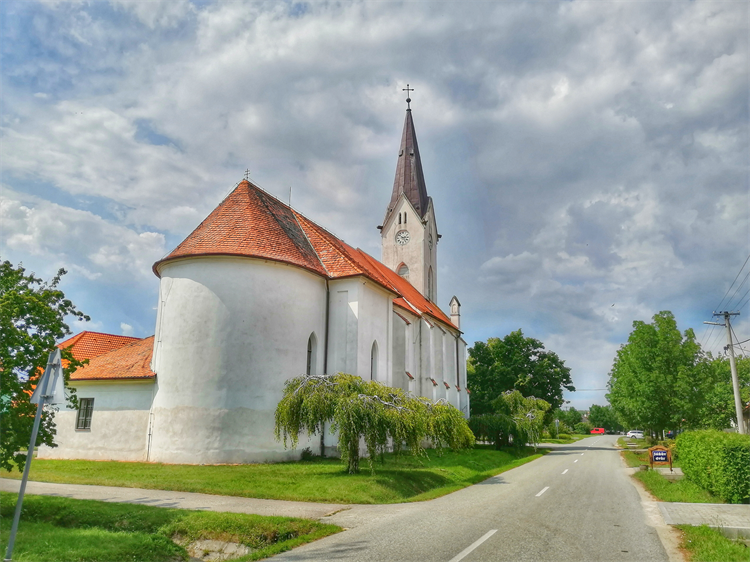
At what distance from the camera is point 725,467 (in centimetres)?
1302

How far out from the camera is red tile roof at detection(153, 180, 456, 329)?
21.1 m

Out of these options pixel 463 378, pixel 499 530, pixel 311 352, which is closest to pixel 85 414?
pixel 311 352

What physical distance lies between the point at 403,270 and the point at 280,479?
32.2 metres

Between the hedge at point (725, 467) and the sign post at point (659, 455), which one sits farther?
the sign post at point (659, 455)

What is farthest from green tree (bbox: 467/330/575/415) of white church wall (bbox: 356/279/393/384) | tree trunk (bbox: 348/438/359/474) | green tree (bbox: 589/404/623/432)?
green tree (bbox: 589/404/623/432)

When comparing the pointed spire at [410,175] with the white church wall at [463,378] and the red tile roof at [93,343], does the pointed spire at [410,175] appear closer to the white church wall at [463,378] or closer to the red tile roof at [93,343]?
the white church wall at [463,378]

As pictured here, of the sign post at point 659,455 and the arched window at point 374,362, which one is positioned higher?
the arched window at point 374,362

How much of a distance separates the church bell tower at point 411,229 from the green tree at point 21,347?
117 feet

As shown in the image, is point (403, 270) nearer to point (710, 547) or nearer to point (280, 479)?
point (280, 479)

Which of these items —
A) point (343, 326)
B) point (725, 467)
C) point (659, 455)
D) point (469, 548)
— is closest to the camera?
point (469, 548)

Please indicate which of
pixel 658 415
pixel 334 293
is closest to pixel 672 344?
pixel 658 415

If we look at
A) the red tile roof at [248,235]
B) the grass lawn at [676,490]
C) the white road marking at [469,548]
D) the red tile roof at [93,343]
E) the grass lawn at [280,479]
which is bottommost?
the grass lawn at [676,490]

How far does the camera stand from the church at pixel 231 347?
19594 mm

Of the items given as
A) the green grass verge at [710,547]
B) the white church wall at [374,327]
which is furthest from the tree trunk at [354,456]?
the green grass verge at [710,547]
